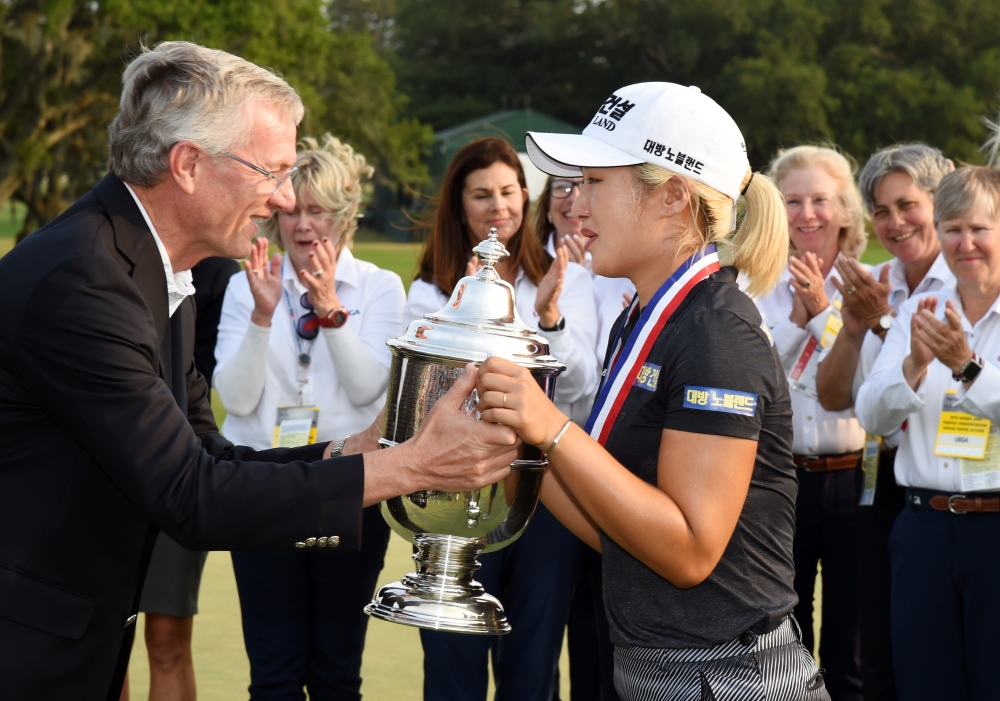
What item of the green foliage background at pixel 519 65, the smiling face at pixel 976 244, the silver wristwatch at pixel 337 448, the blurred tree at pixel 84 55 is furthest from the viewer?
the green foliage background at pixel 519 65

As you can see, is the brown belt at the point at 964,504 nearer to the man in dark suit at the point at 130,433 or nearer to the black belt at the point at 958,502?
the black belt at the point at 958,502

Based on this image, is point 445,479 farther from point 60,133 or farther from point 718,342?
point 60,133

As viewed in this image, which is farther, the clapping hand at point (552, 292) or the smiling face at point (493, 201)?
the smiling face at point (493, 201)

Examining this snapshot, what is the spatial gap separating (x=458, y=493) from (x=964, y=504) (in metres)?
2.28

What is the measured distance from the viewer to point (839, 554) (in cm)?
464

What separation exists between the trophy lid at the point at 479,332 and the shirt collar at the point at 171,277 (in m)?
0.55

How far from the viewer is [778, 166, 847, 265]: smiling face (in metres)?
→ 5.00

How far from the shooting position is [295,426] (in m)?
4.19

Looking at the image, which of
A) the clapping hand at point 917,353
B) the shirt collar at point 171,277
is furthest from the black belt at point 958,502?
the shirt collar at point 171,277

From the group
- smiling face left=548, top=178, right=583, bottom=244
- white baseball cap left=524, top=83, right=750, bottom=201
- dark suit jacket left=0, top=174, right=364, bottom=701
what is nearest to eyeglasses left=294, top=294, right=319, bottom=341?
smiling face left=548, top=178, right=583, bottom=244

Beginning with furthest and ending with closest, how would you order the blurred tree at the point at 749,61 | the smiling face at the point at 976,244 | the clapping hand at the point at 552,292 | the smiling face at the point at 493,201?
1. the blurred tree at the point at 749,61
2. the smiling face at the point at 493,201
3. the clapping hand at the point at 552,292
4. the smiling face at the point at 976,244

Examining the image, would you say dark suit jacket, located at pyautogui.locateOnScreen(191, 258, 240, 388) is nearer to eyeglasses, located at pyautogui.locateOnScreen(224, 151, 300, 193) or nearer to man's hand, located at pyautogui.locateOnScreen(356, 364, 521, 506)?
eyeglasses, located at pyautogui.locateOnScreen(224, 151, 300, 193)

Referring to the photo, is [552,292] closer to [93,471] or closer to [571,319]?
[571,319]

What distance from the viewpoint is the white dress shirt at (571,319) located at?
431cm
